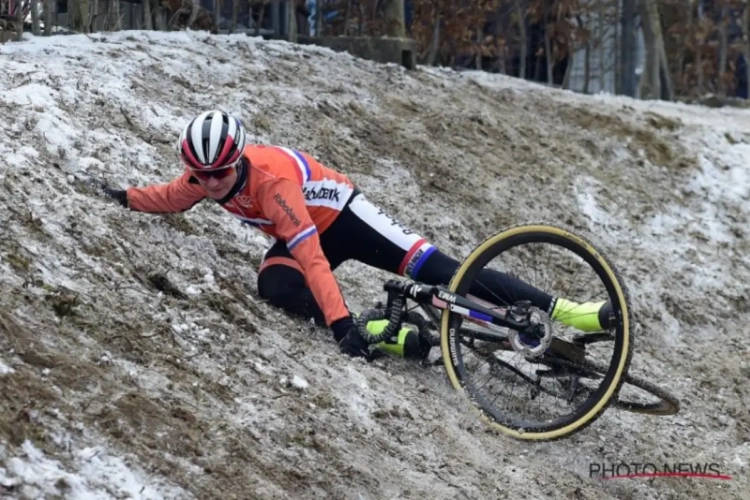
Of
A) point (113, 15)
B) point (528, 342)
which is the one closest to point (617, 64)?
point (113, 15)

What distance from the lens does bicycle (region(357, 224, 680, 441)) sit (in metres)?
6.18

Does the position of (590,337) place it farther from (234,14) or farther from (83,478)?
(234,14)

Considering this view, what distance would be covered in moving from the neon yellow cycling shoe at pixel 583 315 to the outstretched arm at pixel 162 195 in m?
2.06

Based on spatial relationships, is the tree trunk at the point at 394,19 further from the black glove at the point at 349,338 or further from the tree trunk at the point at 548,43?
the black glove at the point at 349,338

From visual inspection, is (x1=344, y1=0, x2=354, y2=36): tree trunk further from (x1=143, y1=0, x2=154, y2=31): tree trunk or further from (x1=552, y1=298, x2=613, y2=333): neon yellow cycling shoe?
(x1=552, y1=298, x2=613, y2=333): neon yellow cycling shoe

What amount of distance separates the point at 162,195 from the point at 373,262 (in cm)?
126

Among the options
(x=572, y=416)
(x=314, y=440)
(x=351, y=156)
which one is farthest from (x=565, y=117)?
(x=314, y=440)

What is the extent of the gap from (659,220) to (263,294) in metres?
5.68

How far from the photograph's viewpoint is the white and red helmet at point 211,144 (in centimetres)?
633

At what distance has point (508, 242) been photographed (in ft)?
21.2

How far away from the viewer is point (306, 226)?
253 inches

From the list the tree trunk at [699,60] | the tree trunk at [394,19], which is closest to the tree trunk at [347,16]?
the tree trunk at [394,19]

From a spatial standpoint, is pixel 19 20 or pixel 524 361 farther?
pixel 19 20

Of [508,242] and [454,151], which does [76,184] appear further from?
[454,151]
